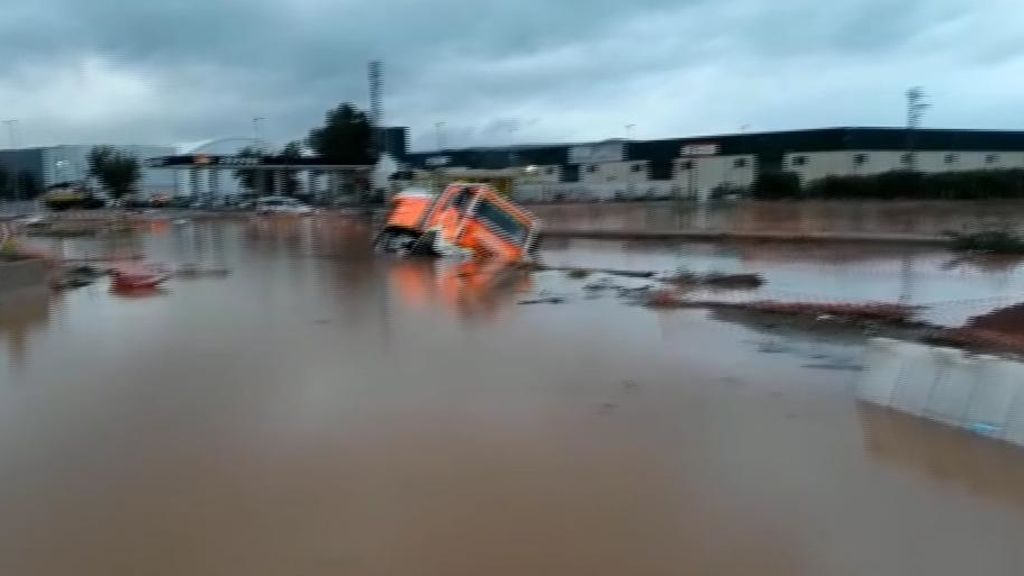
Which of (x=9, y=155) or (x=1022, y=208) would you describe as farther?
(x=9, y=155)

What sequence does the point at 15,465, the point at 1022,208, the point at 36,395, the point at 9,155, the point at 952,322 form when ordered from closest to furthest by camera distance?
the point at 15,465
the point at 36,395
the point at 952,322
the point at 1022,208
the point at 9,155

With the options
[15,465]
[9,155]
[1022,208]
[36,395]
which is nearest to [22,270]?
[36,395]

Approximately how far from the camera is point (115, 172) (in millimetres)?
92625

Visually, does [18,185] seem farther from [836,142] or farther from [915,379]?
[915,379]

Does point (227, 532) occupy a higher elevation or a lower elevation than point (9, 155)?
lower

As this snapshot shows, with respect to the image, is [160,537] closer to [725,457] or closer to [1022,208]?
[725,457]

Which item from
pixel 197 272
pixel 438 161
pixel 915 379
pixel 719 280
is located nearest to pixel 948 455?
pixel 915 379

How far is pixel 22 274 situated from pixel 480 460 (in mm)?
16047

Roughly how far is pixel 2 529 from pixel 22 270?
15415mm

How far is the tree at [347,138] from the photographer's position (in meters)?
91.8

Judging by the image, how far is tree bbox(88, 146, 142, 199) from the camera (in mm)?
92938

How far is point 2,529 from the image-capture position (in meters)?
6.69

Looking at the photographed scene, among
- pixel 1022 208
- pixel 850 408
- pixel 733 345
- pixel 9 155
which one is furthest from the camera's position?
pixel 9 155

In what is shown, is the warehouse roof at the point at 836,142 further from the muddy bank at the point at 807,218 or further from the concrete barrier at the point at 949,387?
the concrete barrier at the point at 949,387
